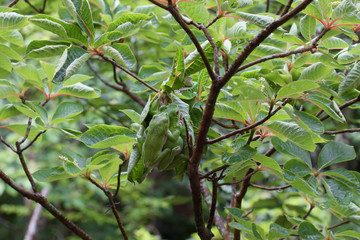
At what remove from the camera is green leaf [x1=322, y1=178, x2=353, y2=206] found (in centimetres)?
76

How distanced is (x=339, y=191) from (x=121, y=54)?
20.5 inches

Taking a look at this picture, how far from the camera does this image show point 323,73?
0.68m

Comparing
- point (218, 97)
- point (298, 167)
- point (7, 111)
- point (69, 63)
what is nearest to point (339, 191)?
point (298, 167)

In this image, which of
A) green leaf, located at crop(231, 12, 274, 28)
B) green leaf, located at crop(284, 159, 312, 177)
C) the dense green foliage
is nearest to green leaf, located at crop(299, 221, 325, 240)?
the dense green foliage

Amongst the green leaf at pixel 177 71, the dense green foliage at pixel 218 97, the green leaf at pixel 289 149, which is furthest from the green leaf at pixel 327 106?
the green leaf at pixel 177 71

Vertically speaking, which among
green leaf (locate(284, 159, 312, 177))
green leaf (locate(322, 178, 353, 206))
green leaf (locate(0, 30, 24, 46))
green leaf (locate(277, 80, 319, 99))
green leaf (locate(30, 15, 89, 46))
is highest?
green leaf (locate(0, 30, 24, 46))

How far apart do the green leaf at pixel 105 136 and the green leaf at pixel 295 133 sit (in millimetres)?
279

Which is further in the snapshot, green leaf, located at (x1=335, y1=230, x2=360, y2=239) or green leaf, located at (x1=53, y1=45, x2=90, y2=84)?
green leaf, located at (x1=335, y1=230, x2=360, y2=239)

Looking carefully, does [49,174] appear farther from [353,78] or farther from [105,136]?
[353,78]

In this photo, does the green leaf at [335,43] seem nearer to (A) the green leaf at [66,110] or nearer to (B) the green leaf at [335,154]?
(B) the green leaf at [335,154]

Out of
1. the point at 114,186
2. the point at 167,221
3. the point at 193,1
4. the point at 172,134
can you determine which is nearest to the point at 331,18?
the point at 193,1

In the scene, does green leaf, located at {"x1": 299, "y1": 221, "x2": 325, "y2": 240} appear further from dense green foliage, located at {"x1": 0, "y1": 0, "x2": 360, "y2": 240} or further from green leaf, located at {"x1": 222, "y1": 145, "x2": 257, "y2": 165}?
green leaf, located at {"x1": 222, "y1": 145, "x2": 257, "y2": 165}

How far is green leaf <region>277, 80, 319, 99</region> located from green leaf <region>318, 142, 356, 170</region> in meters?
0.28

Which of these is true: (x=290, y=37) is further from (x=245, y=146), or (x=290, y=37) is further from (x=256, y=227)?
(x=256, y=227)
